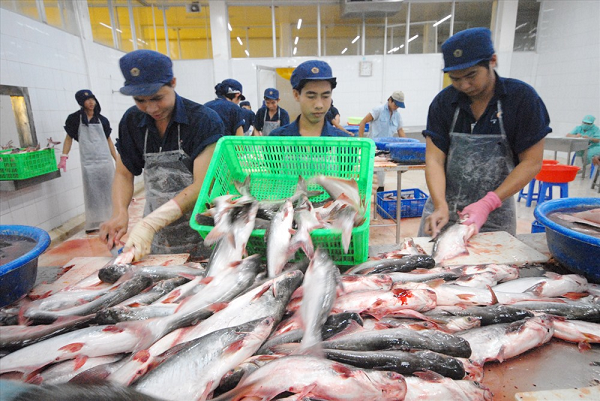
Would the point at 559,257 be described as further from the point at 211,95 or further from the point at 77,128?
the point at 211,95

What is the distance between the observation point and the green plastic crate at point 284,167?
1.84m

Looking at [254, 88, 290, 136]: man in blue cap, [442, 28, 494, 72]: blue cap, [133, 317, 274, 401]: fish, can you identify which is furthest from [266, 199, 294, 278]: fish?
[254, 88, 290, 136]: man in blue cap

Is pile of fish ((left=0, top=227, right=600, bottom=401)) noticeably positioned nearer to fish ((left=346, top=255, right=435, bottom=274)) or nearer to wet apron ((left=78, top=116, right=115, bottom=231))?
fish ((left=346, top=255, right=435, bottom=274))

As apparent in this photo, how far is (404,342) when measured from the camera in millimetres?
1212

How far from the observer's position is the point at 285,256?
62.9 inches

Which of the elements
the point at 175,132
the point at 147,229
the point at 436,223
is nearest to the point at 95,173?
the point at 175,132

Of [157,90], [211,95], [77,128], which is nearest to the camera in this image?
[157,90]

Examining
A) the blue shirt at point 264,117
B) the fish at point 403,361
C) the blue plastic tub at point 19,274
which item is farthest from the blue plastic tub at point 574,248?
the blue shirt at point 264,117

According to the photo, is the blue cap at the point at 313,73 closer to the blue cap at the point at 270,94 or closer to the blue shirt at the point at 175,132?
the blue shirt at the point at 175,132

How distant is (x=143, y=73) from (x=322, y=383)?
2.10 meters

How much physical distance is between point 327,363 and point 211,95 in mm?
11807

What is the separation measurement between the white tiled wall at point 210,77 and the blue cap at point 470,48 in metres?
5.93

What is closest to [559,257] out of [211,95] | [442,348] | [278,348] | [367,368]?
[442,348]

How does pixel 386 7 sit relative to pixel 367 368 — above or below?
above
